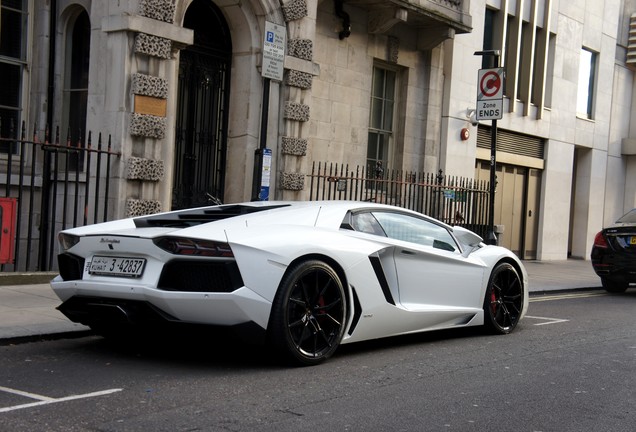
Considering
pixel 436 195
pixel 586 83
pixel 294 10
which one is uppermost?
pixel 586 83

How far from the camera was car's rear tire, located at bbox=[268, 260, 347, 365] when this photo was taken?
6.19 meters

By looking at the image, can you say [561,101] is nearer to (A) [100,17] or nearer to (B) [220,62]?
(B) [220,62]

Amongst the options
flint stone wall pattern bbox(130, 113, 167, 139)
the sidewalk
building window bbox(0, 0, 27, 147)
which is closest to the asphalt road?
the sidewalk

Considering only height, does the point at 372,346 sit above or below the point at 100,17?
below

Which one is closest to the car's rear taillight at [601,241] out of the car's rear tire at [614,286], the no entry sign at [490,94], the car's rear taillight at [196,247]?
the car's rear tire at [614,286]

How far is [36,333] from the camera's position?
736 cm

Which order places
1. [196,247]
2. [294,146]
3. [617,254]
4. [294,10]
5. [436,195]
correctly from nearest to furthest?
1. [196,247]
2. [294,10]
3. [294,146]
4. [617,254]
5. [436,195]

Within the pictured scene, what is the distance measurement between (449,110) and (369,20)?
3399 mm

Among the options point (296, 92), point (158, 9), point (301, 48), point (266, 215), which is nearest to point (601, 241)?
point (296, 92)

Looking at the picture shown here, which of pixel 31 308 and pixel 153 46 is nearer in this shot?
pixel 31 308

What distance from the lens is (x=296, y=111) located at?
14398 mm

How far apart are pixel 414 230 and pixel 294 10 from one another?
24.5 ft

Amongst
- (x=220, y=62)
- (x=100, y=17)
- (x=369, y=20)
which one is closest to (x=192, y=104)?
(x=220, y=62)

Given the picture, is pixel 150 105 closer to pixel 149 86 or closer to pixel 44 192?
pixel 149 86
